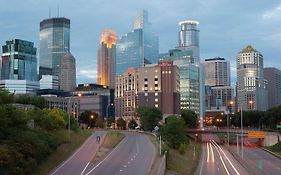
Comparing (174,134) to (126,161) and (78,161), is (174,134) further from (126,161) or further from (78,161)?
(78,161)

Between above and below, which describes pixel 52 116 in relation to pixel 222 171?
above

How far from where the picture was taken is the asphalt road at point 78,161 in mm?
68312

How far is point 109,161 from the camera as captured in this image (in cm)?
8075

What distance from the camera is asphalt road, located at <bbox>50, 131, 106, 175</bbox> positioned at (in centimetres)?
6831

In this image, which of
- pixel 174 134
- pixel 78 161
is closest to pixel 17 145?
pixel 78 161

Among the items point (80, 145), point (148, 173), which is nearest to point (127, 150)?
point (80, 145)

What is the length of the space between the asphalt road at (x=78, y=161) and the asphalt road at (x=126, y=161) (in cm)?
187

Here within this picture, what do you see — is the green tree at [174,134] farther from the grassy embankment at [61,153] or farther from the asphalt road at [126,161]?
the grassy embankment at [61,153]

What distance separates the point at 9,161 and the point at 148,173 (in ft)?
58.6

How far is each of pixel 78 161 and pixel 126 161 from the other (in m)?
7.86

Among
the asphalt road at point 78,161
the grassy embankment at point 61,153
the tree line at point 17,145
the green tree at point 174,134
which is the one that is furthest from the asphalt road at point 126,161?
the green tree at point 174,134

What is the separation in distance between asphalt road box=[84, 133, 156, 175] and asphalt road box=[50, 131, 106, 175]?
73.6 inches

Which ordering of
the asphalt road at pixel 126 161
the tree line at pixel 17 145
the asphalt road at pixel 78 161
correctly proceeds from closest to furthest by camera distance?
the tree line at pixel 17 145, the asphalt road at pixel 126 161, the asphalt road at pixel 78 161

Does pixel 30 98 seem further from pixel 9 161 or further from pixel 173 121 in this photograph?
pixel 9 161
